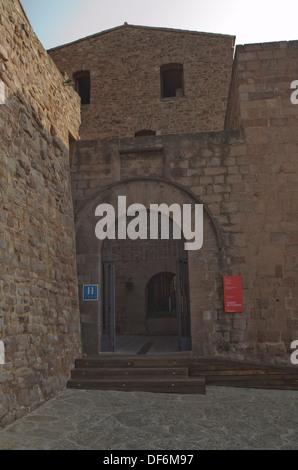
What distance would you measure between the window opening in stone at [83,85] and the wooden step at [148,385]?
34.9 feet

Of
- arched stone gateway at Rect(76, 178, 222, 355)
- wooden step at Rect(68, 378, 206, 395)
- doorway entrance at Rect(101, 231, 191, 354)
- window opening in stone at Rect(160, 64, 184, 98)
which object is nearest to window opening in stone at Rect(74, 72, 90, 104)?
window opening in stone at Rect(160, 64, 184, 98)

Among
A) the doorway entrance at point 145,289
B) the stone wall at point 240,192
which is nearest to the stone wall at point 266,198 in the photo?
the stone wall at point 240,192

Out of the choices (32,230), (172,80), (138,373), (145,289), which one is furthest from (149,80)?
(138,373)

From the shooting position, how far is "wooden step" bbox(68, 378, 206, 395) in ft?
17.9

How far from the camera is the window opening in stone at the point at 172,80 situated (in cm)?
1324

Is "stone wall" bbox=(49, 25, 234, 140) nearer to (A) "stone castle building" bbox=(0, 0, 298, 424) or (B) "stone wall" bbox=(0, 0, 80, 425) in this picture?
(A) "stone castle building" bbox=(0, 0, 298, 424)

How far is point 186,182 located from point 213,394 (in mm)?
3572

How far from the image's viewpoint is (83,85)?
547 inches

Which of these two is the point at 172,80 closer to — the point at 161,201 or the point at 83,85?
the point at 83,85

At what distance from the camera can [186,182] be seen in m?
7.03

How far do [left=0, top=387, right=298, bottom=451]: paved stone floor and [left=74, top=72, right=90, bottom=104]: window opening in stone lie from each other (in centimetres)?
1103

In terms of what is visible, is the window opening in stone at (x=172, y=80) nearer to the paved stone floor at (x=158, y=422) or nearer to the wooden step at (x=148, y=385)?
the wooden step at (x=148, y=385)

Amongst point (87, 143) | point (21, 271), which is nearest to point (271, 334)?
point (21, 271)

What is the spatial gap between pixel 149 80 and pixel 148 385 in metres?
10.5
